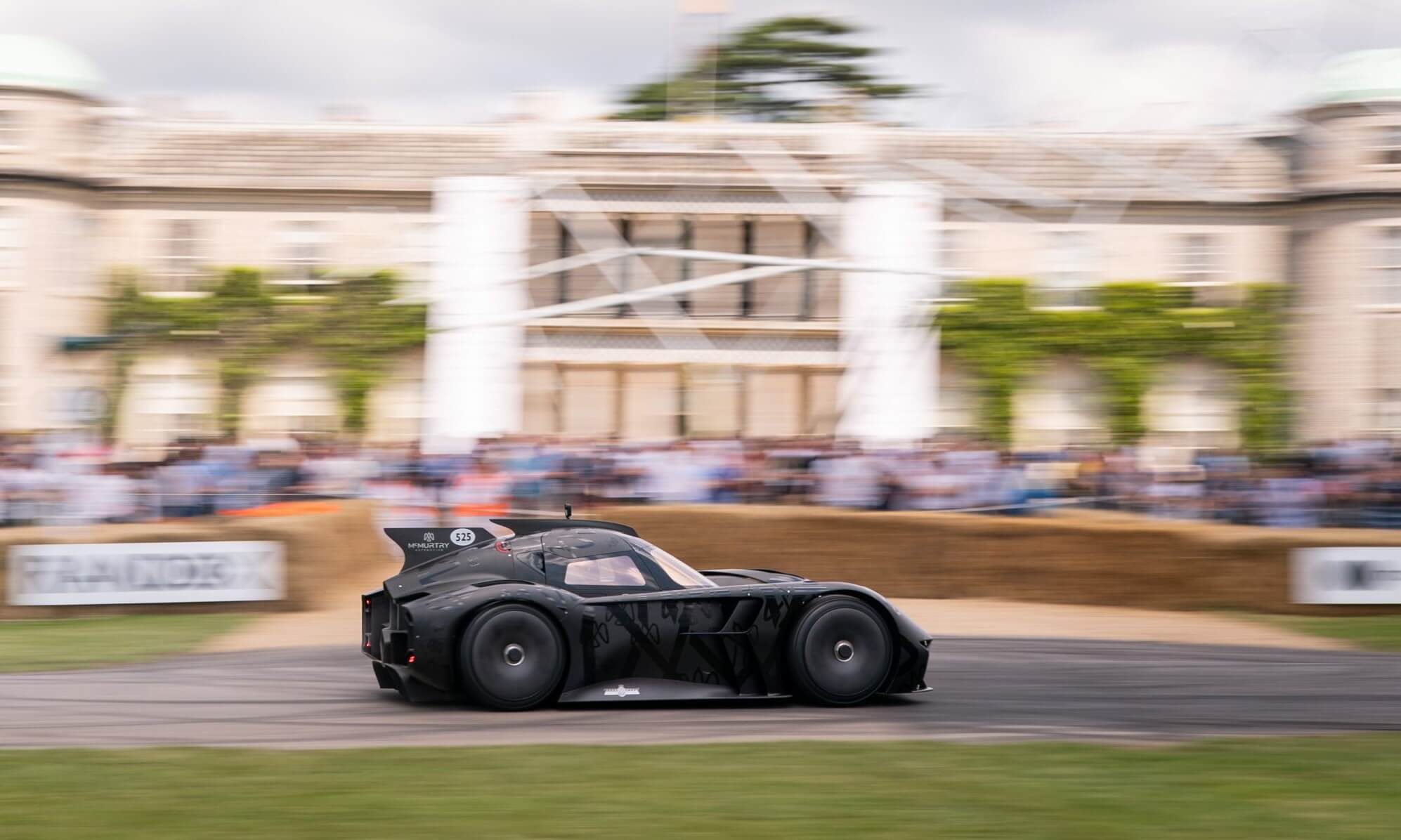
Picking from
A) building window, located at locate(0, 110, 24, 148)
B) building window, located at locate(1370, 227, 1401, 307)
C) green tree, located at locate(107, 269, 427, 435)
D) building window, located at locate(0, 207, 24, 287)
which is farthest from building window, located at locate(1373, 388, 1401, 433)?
building window, located at locate(0, 110, 24, 148)

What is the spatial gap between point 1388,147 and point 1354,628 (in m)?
22.6

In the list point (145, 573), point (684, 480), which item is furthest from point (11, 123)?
point (145, 573)

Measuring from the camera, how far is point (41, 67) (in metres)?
35.0

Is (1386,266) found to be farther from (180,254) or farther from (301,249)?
(180,254)

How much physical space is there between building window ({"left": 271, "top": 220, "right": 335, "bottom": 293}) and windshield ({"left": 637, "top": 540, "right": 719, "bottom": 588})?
2663 cm

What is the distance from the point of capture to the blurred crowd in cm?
1730

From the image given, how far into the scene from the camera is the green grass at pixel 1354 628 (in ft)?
43.5

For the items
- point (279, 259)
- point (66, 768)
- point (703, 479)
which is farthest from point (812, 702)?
point (279, 259)

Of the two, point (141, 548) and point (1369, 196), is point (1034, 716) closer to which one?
point (141, 548)

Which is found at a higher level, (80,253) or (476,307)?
(80,253)

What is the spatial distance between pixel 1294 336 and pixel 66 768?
1217 inches

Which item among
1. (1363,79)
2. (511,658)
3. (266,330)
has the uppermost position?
(1363,79)

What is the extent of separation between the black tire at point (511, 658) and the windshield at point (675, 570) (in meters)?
0.80

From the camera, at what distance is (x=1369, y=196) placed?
33.4 metres
